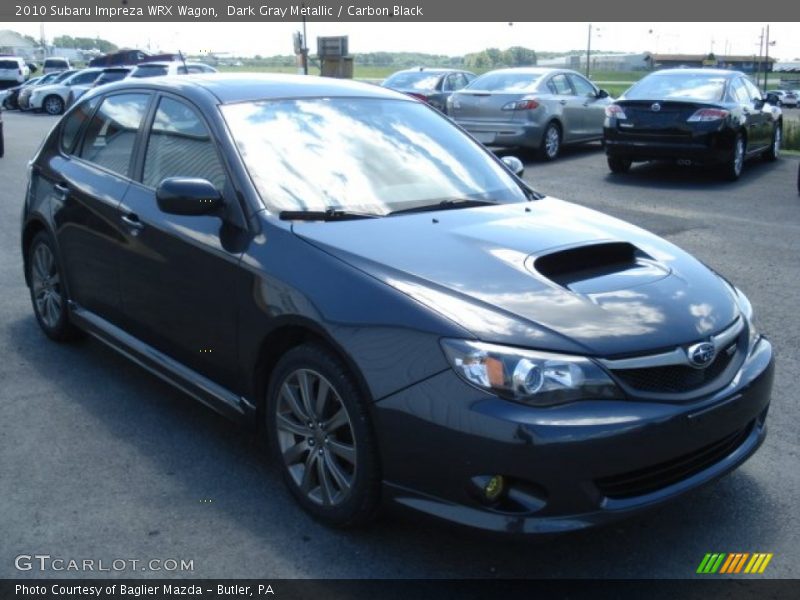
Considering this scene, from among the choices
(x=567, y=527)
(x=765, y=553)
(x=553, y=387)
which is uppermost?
(x=553, y=387)

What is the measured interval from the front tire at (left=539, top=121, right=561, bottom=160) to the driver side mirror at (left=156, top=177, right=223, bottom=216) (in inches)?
478

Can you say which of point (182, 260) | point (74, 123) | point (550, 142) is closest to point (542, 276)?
point (182, 260)

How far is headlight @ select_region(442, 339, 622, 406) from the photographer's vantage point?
10.1 feet

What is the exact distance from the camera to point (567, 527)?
10.1 ft

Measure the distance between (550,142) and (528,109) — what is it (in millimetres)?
861

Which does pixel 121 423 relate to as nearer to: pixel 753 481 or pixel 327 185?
pixel 327 185

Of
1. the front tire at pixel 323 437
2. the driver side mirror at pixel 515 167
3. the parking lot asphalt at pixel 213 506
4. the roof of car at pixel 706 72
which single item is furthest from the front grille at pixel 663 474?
the roof of car at pixel 706 72

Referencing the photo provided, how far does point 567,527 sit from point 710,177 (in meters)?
11.5

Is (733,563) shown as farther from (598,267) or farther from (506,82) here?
(506,82)

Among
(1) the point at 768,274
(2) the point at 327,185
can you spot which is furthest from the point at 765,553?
(1) the point at 768,274

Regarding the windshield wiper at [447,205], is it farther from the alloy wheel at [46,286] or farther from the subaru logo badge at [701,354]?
the alloy wheel at [46,286]

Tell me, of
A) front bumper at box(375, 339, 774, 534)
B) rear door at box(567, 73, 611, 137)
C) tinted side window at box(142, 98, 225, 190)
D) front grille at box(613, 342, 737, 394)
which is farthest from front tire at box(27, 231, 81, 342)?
rear door at box(567, 73, 611, 137)

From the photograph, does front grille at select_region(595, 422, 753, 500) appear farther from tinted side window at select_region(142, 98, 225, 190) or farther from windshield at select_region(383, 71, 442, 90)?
windshield at select_region(383, 71, 442, 90)

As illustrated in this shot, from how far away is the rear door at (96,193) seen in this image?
496cm
